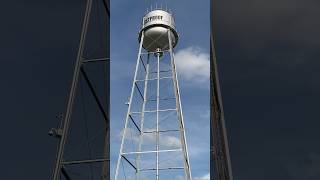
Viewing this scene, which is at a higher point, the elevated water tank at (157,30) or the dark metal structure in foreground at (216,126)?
the elevated water tank at (157,30)

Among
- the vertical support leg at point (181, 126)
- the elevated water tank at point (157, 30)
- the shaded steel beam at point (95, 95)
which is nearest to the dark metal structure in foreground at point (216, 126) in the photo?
the vertical support leg at point (181, 126)

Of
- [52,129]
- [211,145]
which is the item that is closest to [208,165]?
[211,145]

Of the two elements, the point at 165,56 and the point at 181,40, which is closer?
the point at 181,40

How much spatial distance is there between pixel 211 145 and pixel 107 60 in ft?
11.9

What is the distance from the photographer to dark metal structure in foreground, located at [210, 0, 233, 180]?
433 inches

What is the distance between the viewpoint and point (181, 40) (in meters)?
13.3

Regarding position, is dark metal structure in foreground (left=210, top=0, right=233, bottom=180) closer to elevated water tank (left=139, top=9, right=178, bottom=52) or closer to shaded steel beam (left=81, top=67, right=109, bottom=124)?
elevated water tank (left=139, top=9, right=178, bottom=52)

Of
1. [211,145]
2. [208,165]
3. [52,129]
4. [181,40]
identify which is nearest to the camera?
[52,129]

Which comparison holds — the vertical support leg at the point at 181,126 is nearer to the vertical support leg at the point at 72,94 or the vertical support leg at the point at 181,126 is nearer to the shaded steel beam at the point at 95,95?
the shaded steel beam at the point at 95,95

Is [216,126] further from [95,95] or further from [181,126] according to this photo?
[95,95]

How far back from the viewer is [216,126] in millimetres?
12086

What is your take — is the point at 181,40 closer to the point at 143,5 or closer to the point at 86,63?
the point at 143,5

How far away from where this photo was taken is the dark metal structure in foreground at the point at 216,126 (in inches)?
433

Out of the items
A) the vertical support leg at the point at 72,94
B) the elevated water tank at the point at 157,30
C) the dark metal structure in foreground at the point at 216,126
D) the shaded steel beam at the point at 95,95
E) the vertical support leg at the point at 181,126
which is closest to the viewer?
the vertical support leg at the point at 72,94
